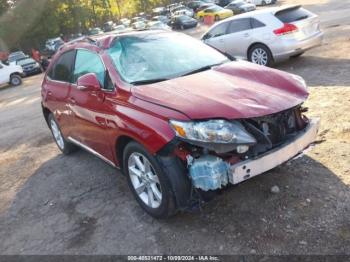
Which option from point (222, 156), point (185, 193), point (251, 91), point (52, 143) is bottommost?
point (52, 143)

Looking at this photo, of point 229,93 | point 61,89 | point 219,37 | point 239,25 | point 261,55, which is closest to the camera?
point 229,93

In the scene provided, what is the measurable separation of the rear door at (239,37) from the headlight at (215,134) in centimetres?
811

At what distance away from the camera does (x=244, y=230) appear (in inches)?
144

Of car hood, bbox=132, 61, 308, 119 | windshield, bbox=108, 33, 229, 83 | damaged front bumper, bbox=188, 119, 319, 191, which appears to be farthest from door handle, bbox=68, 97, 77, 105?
damaged front bumper, bbox=188, 119, 319, 191

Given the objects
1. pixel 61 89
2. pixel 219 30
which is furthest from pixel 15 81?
pixel 61 89

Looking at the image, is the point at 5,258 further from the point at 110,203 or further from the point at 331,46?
the point at 331,46

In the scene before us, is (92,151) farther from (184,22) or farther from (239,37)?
(184,22)

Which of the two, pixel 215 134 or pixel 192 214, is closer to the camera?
pixel 215 134

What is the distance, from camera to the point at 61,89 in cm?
559

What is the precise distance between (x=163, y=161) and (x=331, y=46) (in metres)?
10.1

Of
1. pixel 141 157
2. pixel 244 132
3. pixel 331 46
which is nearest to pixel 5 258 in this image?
pixel 141 157

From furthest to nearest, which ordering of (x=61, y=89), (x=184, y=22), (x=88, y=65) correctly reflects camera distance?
(x=184, y=22)
(x=61, y=89)
(x=88, y=65)

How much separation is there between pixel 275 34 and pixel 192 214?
7364 mm

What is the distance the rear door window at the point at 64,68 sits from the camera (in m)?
5.49
